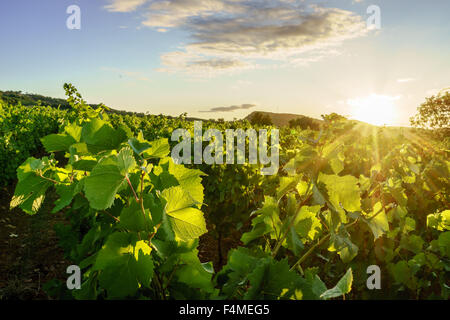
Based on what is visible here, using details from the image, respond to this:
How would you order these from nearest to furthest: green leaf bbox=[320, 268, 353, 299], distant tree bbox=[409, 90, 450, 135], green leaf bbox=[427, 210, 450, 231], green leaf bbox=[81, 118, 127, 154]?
green leaf bbox=[320, 268, 353, 299]
green leaf bbox=[81, 118, 127, 154]
green leaf bbox=[427, 210, 450, 231]
distant tree bbox=[409, 90, 450, 135]

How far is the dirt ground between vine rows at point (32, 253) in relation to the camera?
5.05 metres

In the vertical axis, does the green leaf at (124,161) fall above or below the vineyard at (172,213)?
above

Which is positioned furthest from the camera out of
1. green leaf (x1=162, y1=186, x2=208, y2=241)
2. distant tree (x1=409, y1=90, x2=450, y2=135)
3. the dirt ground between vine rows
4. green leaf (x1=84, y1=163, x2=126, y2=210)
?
distant tree (x1=409, y1=90, x2=450, y2=135)

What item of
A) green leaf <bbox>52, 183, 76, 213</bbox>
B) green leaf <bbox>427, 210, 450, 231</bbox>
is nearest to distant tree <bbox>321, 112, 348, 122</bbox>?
green leaf <bbox>52, 183, 76, 213</bbox>

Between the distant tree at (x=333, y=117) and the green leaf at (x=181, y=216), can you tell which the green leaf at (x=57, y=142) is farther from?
the distant tree at (x=333, y=117)

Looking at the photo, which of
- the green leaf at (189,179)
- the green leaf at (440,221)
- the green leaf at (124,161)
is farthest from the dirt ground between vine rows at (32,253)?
the green leaf at (124,161)

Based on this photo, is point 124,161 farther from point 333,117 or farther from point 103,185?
point 333,117

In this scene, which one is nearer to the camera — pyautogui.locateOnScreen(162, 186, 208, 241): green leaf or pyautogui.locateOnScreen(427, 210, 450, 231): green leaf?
pyautogui.locateOnScreen(162, 186, 208, 241): green leaf

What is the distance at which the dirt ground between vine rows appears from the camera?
16.6ft

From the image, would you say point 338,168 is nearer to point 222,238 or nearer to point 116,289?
point 116,289

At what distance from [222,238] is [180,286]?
5819 mm

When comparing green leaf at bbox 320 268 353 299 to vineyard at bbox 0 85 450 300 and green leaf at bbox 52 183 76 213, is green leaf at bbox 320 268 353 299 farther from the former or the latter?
green leaf at bbox 52 183 76 213

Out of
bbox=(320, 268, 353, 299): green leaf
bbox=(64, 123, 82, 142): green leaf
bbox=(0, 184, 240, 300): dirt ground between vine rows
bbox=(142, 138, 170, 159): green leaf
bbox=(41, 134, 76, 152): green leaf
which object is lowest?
bbox=(0, 184, 240, 300): dirt ground between vine rows
